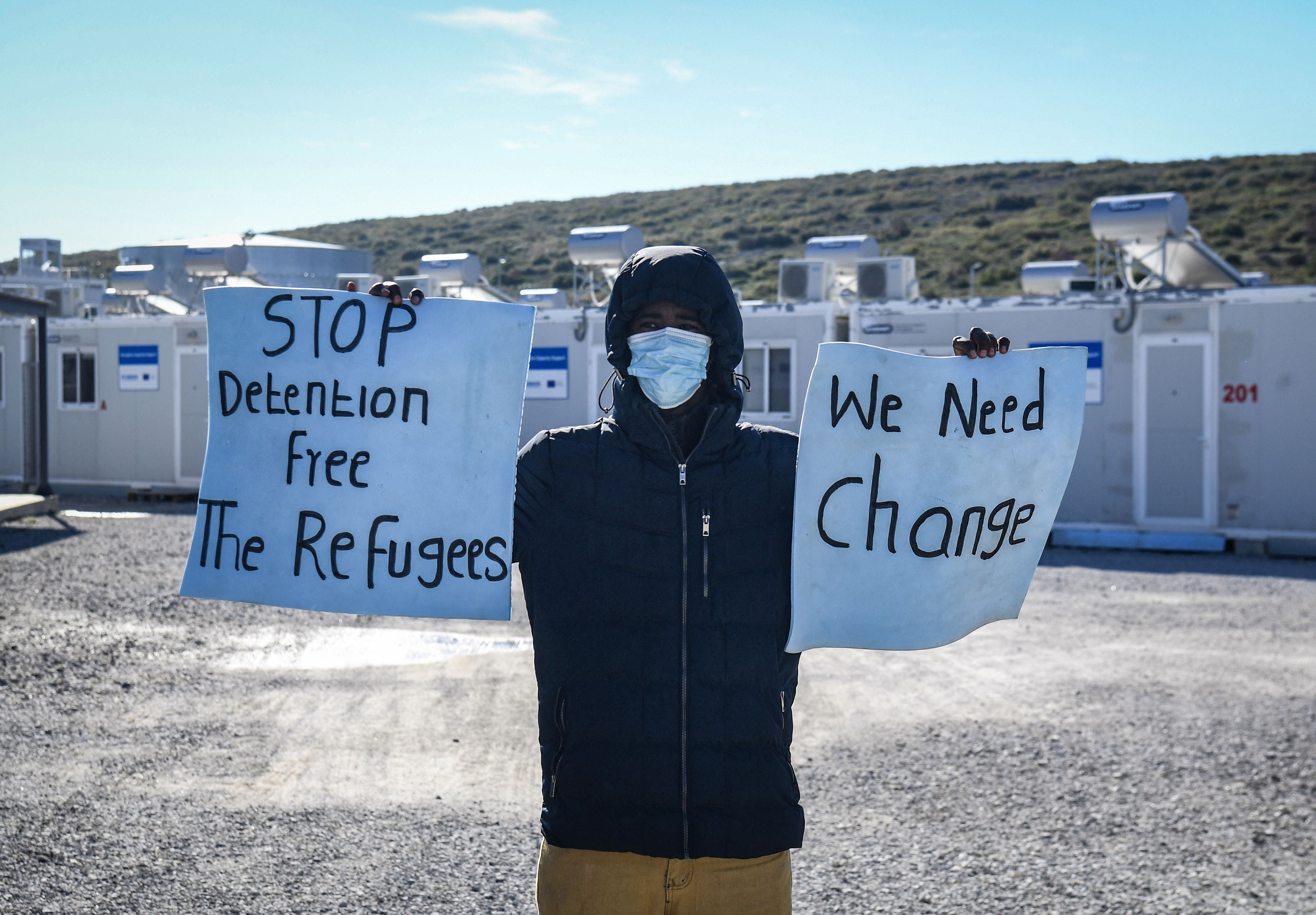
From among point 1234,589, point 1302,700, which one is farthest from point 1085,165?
point 1302,700

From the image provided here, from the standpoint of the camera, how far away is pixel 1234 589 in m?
9.23

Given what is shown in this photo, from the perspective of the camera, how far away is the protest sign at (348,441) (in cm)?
235

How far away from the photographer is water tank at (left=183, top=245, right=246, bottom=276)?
15.5m

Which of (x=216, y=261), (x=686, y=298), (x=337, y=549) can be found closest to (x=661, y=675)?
(x=686, y=298)

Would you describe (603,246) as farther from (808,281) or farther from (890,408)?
(890,408)

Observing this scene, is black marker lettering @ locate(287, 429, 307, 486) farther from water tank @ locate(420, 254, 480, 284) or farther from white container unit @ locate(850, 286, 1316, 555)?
water tank @ locate(420, 254, 480, 284)

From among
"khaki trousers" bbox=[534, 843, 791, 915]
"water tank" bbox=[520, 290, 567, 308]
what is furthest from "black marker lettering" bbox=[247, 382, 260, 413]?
A: "water tank" bbox=[520, 290, 567, 308]

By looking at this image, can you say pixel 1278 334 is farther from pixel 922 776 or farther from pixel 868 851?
pixel 868 851

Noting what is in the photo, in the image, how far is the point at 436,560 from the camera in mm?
2342

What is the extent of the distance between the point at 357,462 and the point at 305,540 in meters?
0.20

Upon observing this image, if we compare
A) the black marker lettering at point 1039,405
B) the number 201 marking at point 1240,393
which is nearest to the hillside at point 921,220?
the number 201 marking at point 1240,393

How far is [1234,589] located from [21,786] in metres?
8.79

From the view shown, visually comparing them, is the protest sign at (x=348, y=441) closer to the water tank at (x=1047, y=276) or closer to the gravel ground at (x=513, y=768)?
the gravel ground at (x=513, y=768)

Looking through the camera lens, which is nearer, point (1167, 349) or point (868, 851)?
point (868, 851)
